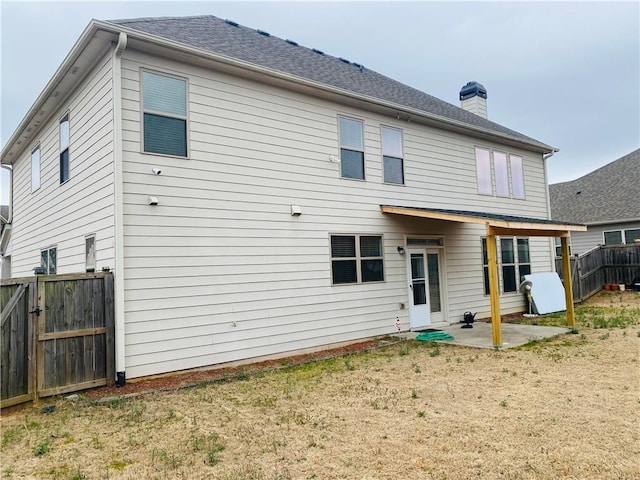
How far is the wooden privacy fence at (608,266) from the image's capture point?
617 inches

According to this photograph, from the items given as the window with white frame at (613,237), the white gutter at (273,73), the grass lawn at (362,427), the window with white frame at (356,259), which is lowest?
the grass lawn at (362,427)

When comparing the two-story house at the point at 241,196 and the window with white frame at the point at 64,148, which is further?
the window with white frame at the point at 64,148

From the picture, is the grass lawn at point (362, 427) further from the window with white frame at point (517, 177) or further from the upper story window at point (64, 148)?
the window with white frame at point (517, 177)

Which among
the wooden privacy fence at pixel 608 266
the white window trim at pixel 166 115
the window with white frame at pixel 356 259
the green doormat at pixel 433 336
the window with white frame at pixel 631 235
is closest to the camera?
the white window trim at pixel 166 115

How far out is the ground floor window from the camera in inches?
479

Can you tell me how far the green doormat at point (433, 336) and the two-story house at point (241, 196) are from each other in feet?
2.27

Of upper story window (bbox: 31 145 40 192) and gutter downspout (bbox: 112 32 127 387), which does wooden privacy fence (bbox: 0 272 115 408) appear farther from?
upper story window (bbox: 31 145 40 192)

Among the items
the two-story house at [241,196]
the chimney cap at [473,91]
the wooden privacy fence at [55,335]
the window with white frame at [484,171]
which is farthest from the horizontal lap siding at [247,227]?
the chimney cap at [473,91]

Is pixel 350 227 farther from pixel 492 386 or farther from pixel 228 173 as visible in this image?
pixel 492 386

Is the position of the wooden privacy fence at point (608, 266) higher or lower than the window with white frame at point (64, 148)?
lower

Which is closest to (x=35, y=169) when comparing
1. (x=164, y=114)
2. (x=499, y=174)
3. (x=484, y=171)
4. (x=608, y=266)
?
(x=164, y=114)

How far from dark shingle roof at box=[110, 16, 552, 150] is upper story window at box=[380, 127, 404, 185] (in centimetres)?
74

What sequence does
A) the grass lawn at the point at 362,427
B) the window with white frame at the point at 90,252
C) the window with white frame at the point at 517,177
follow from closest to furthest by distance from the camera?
the grass lawn at the point at 362,427 → the window with white frame at the point at 90,252 → the window with white frame at the point at 517,177

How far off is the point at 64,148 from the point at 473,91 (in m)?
12.9
